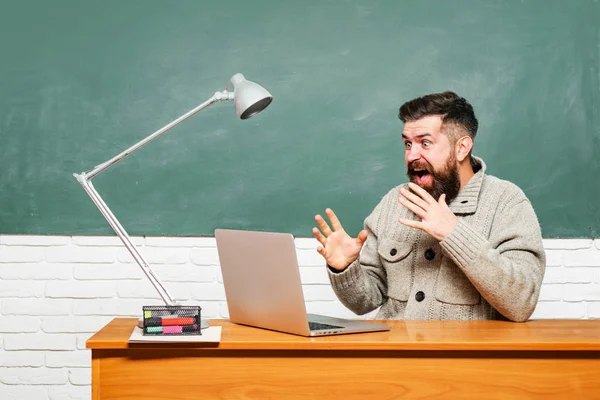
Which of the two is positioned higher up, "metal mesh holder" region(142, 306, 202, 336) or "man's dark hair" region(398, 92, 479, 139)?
"man's dark hair" region(398, 92, 479, 139)

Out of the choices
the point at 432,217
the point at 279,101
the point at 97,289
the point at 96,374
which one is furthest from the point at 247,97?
the point at 97,289

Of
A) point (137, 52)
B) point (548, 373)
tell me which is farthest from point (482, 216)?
point (137, 52)

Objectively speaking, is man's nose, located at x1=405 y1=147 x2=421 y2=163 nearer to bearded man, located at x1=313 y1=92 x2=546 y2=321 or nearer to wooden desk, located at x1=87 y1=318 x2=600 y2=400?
bearded man, located at x1=313 y1=92 x2=546 y2=321

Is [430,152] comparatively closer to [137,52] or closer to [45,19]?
[137,52]

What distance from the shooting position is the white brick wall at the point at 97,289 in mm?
2848

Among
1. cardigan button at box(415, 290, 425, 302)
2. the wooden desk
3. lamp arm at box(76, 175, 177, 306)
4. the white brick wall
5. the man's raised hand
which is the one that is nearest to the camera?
the wooden desk

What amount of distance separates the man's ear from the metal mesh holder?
3.31 ft

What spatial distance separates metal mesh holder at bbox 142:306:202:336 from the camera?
1.64 metres

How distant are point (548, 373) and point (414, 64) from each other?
1.52 m

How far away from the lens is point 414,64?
9.45 ft

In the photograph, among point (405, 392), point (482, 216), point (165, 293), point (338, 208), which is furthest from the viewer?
point (338, 208)

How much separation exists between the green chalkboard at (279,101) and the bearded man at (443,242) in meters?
0.50

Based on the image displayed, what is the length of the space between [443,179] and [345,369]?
0.84 metres

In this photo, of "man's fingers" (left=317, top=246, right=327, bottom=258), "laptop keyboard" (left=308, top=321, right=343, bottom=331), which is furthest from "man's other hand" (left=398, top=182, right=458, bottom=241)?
"laptop keyboard" (left=308, top=321, right=343, bottom=331)
